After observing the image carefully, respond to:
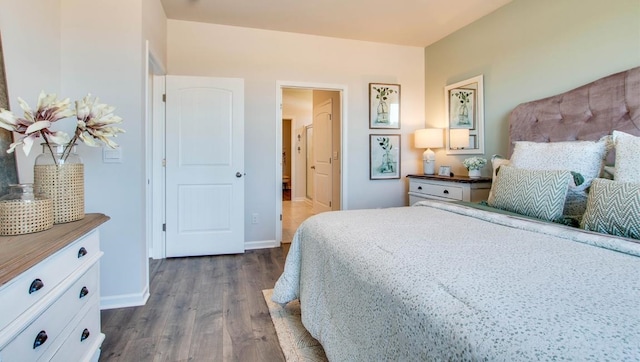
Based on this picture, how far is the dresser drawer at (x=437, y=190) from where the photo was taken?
3212 mm

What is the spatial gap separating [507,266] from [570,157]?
1518 mm

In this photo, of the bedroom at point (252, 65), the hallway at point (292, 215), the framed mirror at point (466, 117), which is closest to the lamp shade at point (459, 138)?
the framed mirror at point (466, 117)

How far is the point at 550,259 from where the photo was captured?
1.05m

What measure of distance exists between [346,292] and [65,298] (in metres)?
1.09

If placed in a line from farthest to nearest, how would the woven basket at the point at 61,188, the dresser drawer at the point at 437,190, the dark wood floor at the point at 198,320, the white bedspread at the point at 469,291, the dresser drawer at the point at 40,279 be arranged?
1. the dresser drawer at the point at 437,190
2. the dark wood floor at the point at 198,320
3. the woven basket at the point at 61,188
4. the dresser drawer at the point at 40,279
5. the white bedspread at the point at 469,291

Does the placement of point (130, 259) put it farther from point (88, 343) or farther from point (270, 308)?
point (270, 308)

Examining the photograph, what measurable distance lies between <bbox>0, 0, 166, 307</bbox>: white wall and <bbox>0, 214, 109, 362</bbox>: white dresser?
0.69 meters

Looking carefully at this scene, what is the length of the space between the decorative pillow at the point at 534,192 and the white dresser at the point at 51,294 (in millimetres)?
2274

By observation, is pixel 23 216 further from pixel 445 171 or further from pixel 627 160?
pixel 445 171

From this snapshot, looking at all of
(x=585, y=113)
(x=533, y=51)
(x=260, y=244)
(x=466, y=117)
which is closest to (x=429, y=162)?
(x=466, y=117)

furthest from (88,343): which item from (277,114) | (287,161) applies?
(287,161)

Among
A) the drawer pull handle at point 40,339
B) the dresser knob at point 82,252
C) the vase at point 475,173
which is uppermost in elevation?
the vase at point 475,173

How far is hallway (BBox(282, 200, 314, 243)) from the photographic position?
183 inches

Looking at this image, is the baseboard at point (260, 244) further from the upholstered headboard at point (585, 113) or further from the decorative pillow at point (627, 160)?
the decorative pillow at point (627, 160)
